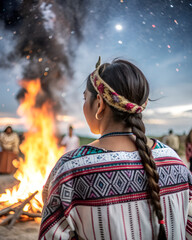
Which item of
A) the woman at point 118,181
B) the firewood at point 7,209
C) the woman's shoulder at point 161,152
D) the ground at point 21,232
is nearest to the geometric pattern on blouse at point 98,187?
the woman at point 118,181

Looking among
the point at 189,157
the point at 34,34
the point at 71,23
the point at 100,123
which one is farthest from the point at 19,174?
the point at 71,23

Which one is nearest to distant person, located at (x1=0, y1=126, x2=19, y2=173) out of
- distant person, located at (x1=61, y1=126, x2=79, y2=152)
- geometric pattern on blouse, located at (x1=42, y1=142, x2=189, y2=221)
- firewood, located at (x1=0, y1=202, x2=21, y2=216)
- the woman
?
distant person, located at (x1=61, y1=126, x2=79, y2=152)

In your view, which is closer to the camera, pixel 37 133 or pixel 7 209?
pixel 7 209

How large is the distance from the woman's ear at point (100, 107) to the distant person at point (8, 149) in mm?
7461

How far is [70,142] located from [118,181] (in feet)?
20.5

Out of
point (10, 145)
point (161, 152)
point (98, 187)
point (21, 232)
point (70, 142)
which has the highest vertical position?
point (161, 152)

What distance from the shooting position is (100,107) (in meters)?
1.07

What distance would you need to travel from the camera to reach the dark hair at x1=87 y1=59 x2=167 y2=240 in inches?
38.1

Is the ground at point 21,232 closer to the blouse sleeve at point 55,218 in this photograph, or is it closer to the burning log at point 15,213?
the burning log at point 15,213

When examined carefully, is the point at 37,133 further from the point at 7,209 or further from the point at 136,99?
the point at 136,99

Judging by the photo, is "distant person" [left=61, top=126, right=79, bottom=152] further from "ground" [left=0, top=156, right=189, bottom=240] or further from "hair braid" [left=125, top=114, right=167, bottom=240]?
"hair braid" [left=125, top=114, right=167, bottom=240]

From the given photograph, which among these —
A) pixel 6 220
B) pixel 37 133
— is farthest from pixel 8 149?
pixel 6 220

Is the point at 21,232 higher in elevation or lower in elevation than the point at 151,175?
lower

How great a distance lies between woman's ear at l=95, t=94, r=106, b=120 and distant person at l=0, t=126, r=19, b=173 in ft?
24.5
